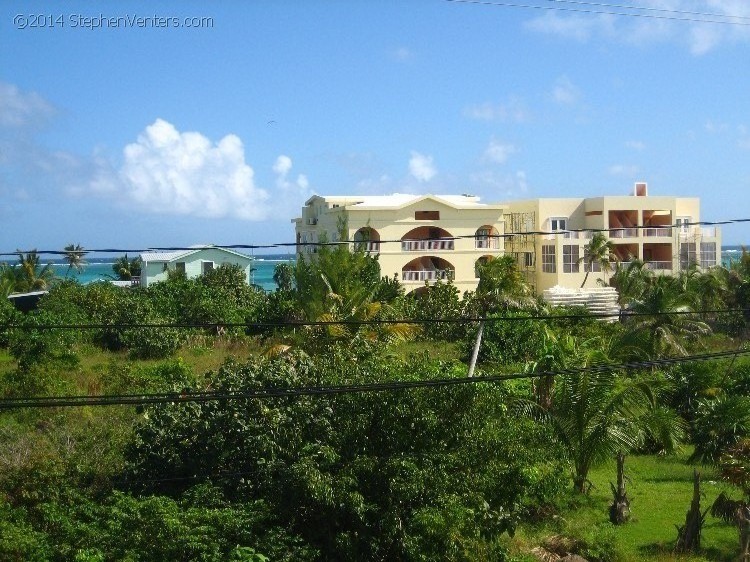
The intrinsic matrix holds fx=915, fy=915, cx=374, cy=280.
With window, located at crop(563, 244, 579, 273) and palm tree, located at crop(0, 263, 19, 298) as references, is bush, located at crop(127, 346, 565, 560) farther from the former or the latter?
window, located at crop(563, 244, 579, 273)

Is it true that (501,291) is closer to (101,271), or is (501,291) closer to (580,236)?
(580,236)

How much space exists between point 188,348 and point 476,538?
24302 millimetres

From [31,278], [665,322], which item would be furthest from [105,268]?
[665,322]

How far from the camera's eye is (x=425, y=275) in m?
48.9

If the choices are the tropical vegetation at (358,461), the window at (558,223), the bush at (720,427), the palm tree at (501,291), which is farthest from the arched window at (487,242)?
the bush at (720,427)

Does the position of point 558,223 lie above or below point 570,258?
above

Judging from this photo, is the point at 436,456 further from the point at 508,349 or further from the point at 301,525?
the point at 508,349

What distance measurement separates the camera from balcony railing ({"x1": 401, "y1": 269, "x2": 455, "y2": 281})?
4878cm

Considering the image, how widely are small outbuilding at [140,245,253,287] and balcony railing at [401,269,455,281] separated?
14175 millimetres

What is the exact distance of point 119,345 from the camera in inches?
1444

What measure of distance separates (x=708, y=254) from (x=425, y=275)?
18.5m

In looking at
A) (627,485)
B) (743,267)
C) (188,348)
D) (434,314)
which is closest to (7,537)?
(627,485)

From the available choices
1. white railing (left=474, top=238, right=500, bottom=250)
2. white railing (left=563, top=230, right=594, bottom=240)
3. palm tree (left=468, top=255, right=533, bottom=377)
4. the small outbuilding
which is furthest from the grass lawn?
the small outbuilding

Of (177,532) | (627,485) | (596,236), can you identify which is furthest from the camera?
(596,236)
